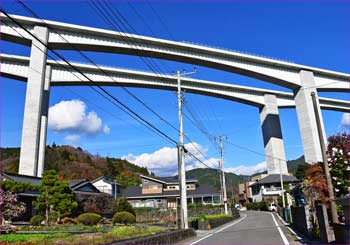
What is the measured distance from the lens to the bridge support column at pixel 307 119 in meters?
42.3

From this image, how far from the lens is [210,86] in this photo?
46.9 metres

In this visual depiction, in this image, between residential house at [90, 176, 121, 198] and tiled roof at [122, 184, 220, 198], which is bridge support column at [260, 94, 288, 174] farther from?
residential house at [90, 176, 121, 198]

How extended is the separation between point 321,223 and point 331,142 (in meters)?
7.09

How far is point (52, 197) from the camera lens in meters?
28.9

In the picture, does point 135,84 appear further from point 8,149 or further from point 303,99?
point 8,149

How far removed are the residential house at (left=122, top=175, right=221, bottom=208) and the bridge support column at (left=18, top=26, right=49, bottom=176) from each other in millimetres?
35730

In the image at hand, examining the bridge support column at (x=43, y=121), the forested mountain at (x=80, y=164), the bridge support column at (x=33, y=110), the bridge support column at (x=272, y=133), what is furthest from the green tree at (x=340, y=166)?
the forested mountain at (x=80, y=164)

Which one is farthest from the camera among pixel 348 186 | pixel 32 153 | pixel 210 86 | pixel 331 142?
pixel 210 86

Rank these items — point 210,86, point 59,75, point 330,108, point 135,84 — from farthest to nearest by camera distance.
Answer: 1. point 330,108
2. point 210,86
3. point 135,84
4. point 59,75

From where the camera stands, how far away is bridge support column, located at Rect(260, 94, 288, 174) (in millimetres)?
52969

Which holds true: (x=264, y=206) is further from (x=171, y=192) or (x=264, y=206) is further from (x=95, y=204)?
(x=95, y=204)

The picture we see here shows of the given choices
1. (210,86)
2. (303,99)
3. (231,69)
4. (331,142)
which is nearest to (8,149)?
(210,86)

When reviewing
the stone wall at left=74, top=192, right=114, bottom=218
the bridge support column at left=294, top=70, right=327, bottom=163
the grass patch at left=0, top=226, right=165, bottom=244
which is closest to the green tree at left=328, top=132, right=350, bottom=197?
the grass patch at left=0, top=226, right=165, bottom=244

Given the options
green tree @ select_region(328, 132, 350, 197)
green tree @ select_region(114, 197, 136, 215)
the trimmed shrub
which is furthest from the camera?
the trimmed shrub
